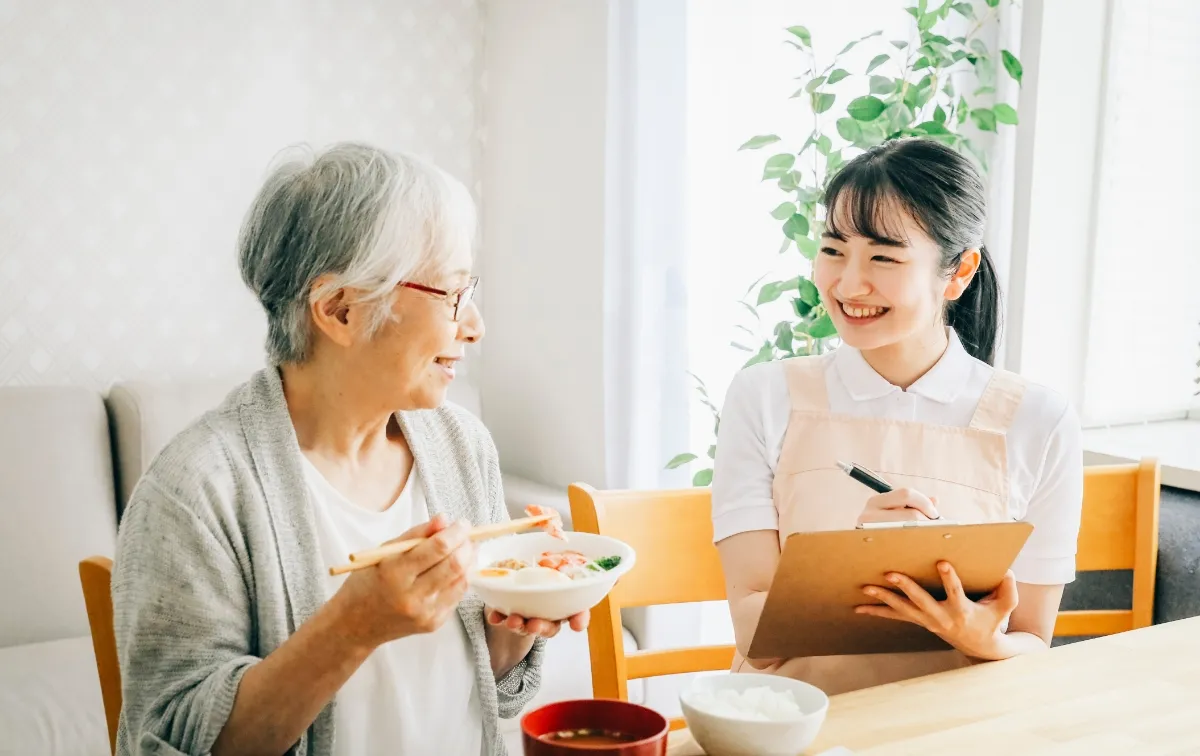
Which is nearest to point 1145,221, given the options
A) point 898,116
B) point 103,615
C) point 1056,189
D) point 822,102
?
point 1056,189

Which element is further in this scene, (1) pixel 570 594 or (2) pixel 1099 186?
(2) pixel 1099 186

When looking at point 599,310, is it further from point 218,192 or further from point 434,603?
point 434,603

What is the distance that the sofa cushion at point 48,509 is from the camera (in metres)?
2.33

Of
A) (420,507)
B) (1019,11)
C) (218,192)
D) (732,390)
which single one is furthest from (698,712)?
(218,192)

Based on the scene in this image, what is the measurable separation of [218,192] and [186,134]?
166mm

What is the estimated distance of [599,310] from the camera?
9.75 ft

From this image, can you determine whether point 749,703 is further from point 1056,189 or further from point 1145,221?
point 1145,221

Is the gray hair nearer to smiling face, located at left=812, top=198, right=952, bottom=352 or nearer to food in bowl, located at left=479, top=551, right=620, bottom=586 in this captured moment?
food in bowl, located at left=479, top=551, right=620, bottom=586

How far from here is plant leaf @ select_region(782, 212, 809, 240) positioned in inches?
94.7

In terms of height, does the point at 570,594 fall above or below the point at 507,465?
above

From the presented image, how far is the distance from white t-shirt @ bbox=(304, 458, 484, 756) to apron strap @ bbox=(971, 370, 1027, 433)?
0.80 meters

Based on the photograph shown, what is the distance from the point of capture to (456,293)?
134 centimetres

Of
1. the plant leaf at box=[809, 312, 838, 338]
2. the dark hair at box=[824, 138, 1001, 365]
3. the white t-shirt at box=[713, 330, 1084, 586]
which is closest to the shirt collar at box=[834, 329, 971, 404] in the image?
the white t-shirt at box=[713, 330, 1084, 586]

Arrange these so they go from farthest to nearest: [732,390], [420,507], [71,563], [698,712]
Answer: [71,563], [732,390], [420,507], [698,712]
